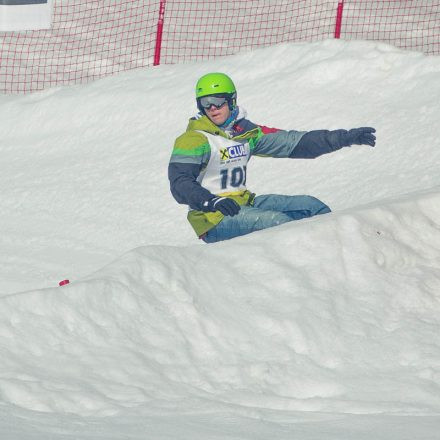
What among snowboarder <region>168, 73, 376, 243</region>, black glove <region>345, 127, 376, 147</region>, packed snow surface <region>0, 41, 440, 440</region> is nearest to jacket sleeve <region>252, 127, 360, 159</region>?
snowboarder <region>168, 73, 376, 243</region>

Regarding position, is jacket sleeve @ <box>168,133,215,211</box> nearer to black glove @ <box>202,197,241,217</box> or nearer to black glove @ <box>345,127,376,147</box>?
black glove @ <box>202,197,241,217</box>

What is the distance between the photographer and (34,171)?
12922mm

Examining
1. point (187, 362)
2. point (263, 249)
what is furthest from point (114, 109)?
point (187, 362)

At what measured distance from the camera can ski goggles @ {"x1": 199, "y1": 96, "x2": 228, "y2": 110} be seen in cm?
860

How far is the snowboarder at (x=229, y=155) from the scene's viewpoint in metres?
8.36

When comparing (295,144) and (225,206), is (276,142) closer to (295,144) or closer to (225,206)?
(295,144)

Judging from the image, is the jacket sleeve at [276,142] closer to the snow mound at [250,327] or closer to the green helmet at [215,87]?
the green helmet at [215,87]

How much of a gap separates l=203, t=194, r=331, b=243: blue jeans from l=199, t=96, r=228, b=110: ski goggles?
2.32 ft

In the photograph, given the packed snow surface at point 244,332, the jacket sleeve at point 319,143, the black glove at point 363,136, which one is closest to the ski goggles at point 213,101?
the jacket sleeve at point 319,143

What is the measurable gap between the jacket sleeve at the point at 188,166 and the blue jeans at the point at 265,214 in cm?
32

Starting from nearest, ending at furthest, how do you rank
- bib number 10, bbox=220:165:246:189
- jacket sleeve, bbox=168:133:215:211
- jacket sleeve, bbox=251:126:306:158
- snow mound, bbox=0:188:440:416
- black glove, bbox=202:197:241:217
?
snow mound, bbox=0:188:440:416 → black glove, bbox=202:197:241:217 → jacket sleeve, bbox=168:133:215:211 → bib number 10, bbox=220:165:246:189 → jacket sleeve, bbox=251:126:306:158

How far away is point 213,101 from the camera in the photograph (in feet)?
28.2

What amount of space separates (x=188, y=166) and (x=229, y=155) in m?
0.38

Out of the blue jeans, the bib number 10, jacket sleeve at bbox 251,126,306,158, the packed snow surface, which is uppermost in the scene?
jacket sleeve at bbox 251,126,306,158
